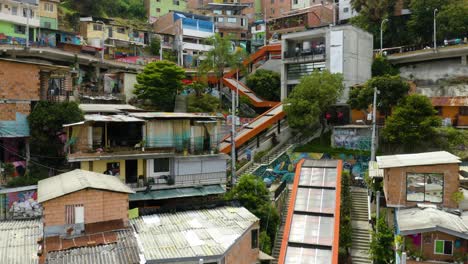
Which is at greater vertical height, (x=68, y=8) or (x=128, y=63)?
(x=68, y=8)

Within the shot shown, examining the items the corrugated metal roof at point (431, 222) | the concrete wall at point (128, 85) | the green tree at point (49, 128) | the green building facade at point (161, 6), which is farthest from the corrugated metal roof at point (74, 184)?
the green building facade at point (161, 6)

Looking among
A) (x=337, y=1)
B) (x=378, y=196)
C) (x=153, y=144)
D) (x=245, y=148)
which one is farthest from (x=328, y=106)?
(x=337, y=1)

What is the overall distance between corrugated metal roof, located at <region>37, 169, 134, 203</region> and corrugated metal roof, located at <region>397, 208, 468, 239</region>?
13.8 m

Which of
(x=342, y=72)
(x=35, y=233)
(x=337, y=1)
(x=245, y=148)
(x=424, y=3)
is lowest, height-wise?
(x=35, y=233)

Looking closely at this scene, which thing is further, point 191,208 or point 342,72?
point 342,72

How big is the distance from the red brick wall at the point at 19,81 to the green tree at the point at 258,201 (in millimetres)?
14899

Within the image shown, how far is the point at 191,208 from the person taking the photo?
25.0m

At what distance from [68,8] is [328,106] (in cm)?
5050

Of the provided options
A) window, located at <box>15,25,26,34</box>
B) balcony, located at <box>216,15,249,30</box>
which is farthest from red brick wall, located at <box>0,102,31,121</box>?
balcony, located at <box>216,15,249,30</box>

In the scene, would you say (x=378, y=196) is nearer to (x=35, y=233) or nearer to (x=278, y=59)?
(x=35, y=233)

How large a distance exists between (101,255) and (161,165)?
12592 millimetres

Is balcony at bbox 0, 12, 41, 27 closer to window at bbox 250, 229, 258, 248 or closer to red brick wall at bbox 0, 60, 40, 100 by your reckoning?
red brick wall at bbox 0, 60, 40, 100

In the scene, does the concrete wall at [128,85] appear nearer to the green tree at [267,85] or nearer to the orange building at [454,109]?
the green tree at [267,85]

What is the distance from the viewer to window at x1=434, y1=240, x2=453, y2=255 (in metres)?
19.9
